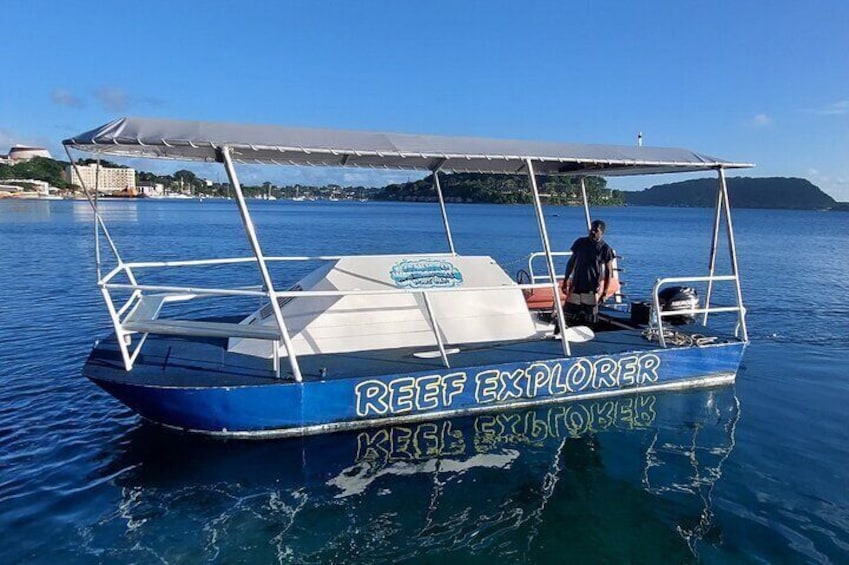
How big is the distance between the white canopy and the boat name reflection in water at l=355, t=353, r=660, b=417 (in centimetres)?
272

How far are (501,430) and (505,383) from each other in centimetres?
65

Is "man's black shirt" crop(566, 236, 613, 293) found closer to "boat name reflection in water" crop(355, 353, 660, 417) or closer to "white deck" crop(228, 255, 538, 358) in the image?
"white deck" crop(228, 255, 538, 358)

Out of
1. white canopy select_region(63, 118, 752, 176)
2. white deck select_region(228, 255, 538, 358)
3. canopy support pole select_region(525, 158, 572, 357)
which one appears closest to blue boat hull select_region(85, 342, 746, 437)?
canopy support pole select_region(525, 158, 572, 357)

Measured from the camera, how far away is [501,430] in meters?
7.46

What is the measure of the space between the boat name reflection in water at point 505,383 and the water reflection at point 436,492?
0.41m

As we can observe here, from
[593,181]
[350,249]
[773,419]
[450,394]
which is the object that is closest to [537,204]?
[450,394]

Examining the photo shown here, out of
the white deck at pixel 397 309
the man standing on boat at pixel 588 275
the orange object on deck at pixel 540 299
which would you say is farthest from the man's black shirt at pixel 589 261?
the orange object on deck at pixel 540 299

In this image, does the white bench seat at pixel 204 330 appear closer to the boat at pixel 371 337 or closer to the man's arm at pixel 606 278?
the boat at pixel 371 337

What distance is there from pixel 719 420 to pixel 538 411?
2.70 meters

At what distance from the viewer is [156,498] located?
5.78 metres

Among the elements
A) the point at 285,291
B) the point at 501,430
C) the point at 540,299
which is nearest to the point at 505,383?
the point at 501,430

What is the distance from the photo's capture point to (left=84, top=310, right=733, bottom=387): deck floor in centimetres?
652

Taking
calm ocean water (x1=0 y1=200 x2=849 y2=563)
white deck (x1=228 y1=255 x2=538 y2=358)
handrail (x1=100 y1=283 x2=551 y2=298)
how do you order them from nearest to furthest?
calm ocean water (x1=0 y1=200 x2=849 y2=563) → handrail (x1=100 y1=283 x2=551 y2=298) → white deck (x1=228 y1=255 x2=538 y2=358)

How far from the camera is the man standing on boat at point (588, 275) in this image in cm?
857
